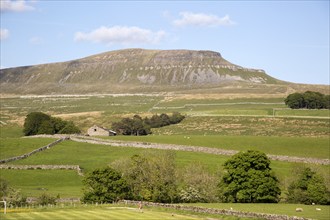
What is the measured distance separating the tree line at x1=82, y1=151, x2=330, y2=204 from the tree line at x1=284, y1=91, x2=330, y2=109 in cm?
11223

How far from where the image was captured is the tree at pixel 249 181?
74000 mm

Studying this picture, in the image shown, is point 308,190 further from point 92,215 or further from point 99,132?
point 99,132

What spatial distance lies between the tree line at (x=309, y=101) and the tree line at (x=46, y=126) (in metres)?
77.0

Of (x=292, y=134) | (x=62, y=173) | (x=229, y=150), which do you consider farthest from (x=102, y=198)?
(x=292, y=134)

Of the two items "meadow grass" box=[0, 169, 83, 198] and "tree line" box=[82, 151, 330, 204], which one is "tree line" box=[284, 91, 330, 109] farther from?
"tree line" box=[82, 151, 330, 204]

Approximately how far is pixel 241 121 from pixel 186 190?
86791mm

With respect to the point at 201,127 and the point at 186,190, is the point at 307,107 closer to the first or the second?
the point at 201,127

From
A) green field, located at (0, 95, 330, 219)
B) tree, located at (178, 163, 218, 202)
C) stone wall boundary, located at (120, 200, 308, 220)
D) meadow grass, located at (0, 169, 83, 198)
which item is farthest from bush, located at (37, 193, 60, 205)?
tree, located at (178, 163, 218, 202)

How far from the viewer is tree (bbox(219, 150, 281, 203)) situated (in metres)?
74.0

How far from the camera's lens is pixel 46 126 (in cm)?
14050

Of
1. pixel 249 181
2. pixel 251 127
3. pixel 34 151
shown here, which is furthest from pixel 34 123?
pixel 249 181

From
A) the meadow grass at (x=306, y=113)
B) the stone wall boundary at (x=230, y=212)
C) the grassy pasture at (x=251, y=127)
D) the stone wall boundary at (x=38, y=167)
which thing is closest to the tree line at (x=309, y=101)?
the meadow grass at (x=306, y=113)

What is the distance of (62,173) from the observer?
95438mm

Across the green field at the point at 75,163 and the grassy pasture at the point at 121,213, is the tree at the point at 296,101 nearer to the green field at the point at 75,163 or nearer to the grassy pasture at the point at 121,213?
the green field at the point at 75,163
